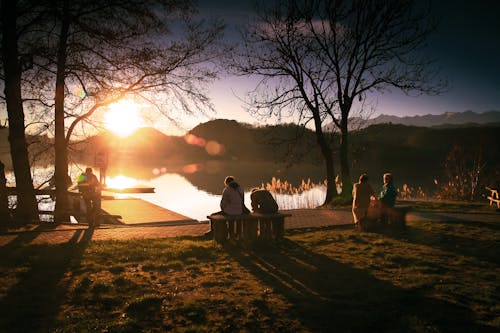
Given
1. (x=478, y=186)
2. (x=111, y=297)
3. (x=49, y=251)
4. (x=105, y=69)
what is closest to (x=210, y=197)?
(x=478, y=186)

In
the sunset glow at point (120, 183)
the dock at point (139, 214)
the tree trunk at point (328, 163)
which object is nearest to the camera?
the dock at point (139, 214)

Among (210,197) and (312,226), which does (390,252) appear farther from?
(210,197)

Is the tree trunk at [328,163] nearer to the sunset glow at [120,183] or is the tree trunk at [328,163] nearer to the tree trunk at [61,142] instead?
the tree trunk at [61,142]

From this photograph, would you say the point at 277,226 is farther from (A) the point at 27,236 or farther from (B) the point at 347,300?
(A) the point at 27,236

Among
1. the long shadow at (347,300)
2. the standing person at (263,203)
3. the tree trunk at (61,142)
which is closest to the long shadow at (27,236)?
the tree trunk at (61,142)

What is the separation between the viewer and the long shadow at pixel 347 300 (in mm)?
5184

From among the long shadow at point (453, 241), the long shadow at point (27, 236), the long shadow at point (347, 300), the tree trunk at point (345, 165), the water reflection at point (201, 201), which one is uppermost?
the tree trunk at point (345, 165)

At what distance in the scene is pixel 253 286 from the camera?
22.4 feet

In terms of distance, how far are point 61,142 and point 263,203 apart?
780 centimetres

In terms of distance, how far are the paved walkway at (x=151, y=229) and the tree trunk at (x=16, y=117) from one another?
914mm

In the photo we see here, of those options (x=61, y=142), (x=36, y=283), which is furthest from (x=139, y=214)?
(x=36, y=283)

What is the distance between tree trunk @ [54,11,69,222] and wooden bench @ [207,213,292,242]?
6356mm

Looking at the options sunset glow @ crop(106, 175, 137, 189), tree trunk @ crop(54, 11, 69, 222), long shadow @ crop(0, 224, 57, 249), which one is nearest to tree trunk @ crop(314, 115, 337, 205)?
tree trunk @ crop(54, 11, 69, 222)

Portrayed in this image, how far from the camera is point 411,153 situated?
75.2 meters
